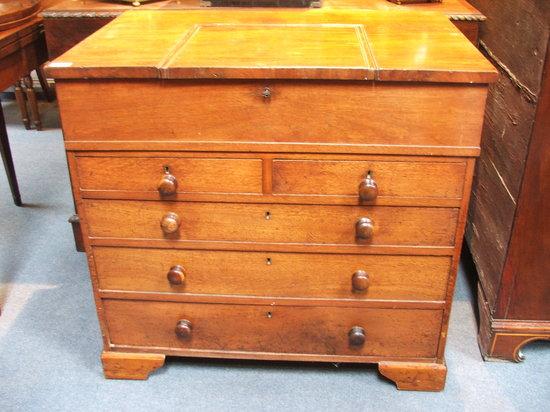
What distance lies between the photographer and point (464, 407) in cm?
153

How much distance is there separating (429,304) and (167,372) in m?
0.75

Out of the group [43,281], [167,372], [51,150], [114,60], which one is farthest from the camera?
[51,150]

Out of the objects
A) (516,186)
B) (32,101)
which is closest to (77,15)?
(516,186)

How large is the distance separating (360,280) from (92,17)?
1.08 metres

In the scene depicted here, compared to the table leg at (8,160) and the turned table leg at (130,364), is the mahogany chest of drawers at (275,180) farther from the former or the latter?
the table leg at (8,160)

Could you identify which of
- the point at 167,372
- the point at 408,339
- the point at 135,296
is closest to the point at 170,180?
the point at 135,296

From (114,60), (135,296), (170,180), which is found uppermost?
(114,60)

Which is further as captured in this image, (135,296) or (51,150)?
(51,150)

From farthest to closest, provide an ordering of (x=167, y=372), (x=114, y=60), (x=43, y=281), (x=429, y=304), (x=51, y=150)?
(x=51, y=150), (x=43, y=281), (x=167, y=372), (x=429, y=304), (x=114, y=60)

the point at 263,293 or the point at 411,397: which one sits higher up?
the point at 263,293

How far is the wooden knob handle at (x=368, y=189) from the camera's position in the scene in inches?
51.4

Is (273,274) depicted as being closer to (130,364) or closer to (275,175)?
(275,175)

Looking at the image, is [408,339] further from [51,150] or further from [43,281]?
[51,150]

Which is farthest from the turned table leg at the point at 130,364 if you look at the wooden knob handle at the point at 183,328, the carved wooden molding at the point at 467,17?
the carved wooden molding at the point at 467,17
